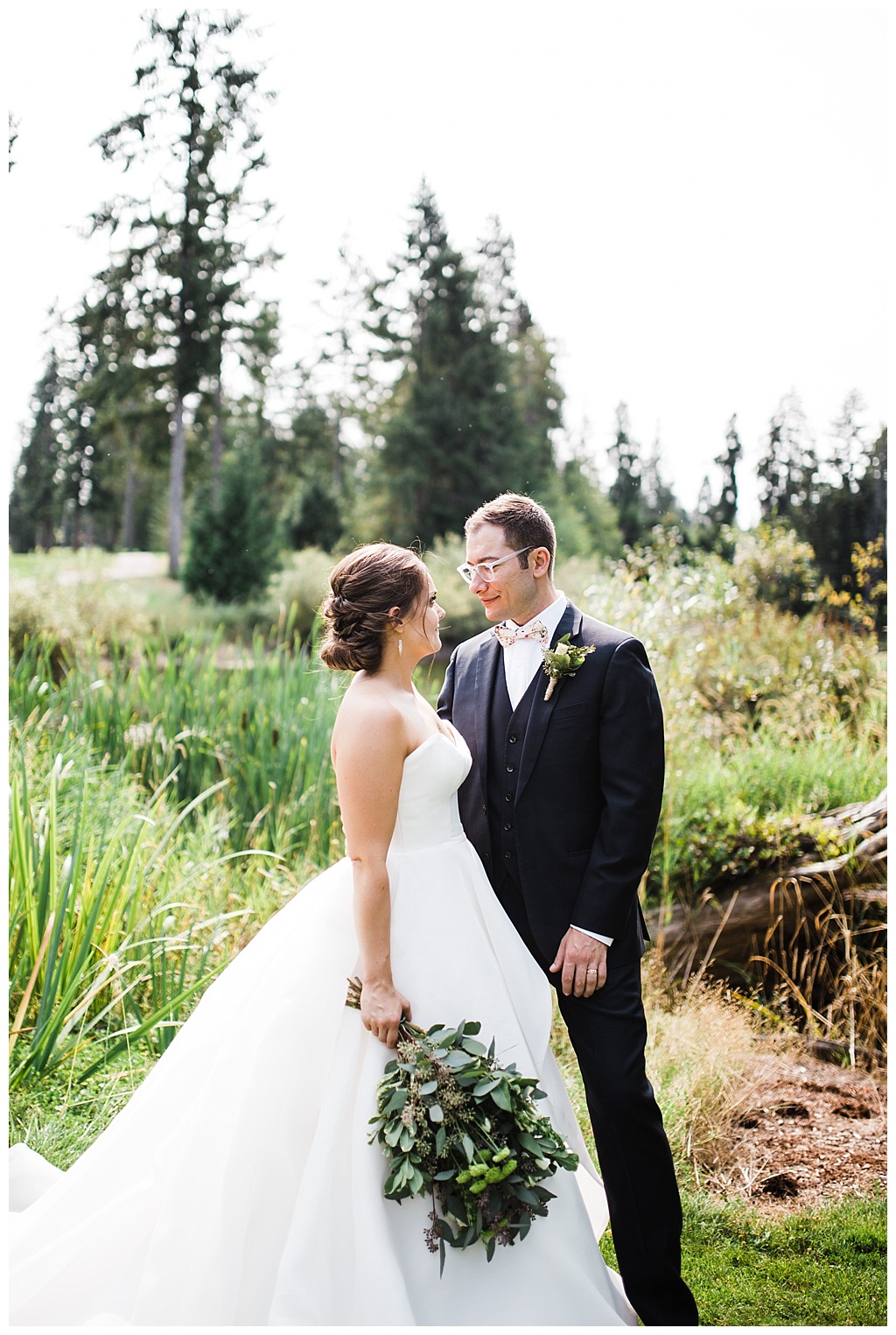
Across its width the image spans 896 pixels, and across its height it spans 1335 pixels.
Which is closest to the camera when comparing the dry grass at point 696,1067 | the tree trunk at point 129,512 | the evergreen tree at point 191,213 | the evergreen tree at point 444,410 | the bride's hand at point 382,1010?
the bride's hand at point 382,1010

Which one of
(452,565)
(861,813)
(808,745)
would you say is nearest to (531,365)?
(452,565)

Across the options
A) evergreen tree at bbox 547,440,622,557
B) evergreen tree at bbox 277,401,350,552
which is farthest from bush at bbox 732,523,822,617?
evergreen tree at bbox 277,401,350,552

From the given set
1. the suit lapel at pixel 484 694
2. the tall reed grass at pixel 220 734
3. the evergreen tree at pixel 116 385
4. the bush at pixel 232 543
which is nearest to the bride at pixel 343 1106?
the suit lapel at pixel 484 694

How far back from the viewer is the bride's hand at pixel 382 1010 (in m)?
2.03

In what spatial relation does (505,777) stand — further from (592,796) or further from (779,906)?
(779,906)

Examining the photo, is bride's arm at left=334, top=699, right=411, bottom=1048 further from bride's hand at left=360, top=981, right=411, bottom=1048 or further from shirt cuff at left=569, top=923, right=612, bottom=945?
shirt cuff at left=569, top=923, right=612, bottom=945

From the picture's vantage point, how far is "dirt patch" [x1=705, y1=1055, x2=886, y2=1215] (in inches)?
119

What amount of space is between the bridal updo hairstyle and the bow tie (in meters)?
0.40

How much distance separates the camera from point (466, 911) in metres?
2.22

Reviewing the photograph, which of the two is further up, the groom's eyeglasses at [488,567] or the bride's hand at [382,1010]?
the groom's eyeglasses at [488,567]

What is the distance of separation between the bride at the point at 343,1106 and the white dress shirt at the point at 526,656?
33 cm

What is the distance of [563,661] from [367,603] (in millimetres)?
569

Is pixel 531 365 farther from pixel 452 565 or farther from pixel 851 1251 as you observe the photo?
pixel 851 1251

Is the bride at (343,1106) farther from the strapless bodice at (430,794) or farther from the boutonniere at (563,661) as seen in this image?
the boutonniere at (563,661)
